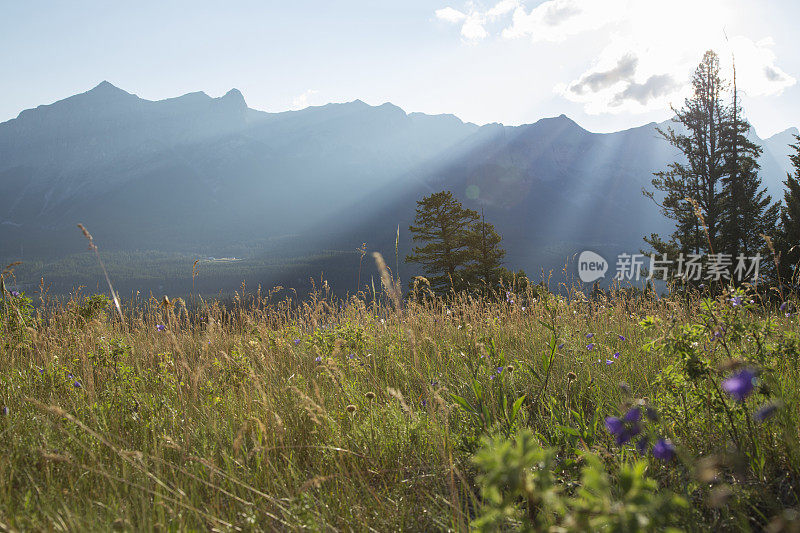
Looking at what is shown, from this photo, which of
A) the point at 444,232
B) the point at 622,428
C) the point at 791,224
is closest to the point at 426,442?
the point at 622,428

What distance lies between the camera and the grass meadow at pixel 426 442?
150 centimetres

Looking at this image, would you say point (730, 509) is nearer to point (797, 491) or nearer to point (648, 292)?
point (797, 491)

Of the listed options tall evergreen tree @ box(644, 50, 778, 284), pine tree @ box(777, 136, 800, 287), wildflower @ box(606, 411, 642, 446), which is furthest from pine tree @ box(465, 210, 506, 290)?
wildflower @ box(606, 411, 642, 446)

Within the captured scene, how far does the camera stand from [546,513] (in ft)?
4.89

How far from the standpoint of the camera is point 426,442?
2.29 m

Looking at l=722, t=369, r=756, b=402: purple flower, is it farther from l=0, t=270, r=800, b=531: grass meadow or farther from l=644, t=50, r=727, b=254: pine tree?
l=644, t=50, r=727, b=254: pine tree

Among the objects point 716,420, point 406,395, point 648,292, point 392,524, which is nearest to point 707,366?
point 716,420

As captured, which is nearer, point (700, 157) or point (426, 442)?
point (426, 442)

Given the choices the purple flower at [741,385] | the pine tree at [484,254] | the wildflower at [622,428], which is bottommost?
the pine tree at [484,254]

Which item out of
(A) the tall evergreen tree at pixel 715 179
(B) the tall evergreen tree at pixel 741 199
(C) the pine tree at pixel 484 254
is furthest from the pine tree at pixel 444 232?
(B) the tall evergreen tree at pixel 741 199

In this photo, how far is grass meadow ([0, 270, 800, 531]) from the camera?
1501 mm

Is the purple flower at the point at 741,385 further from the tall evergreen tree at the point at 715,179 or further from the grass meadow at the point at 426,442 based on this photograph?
the tall evergreen tree at the point at 715,179

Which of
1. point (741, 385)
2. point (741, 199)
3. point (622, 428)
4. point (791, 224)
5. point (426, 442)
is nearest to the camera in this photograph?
point (741, 385)

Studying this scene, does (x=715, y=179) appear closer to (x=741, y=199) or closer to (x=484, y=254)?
(x=741, y=199)
